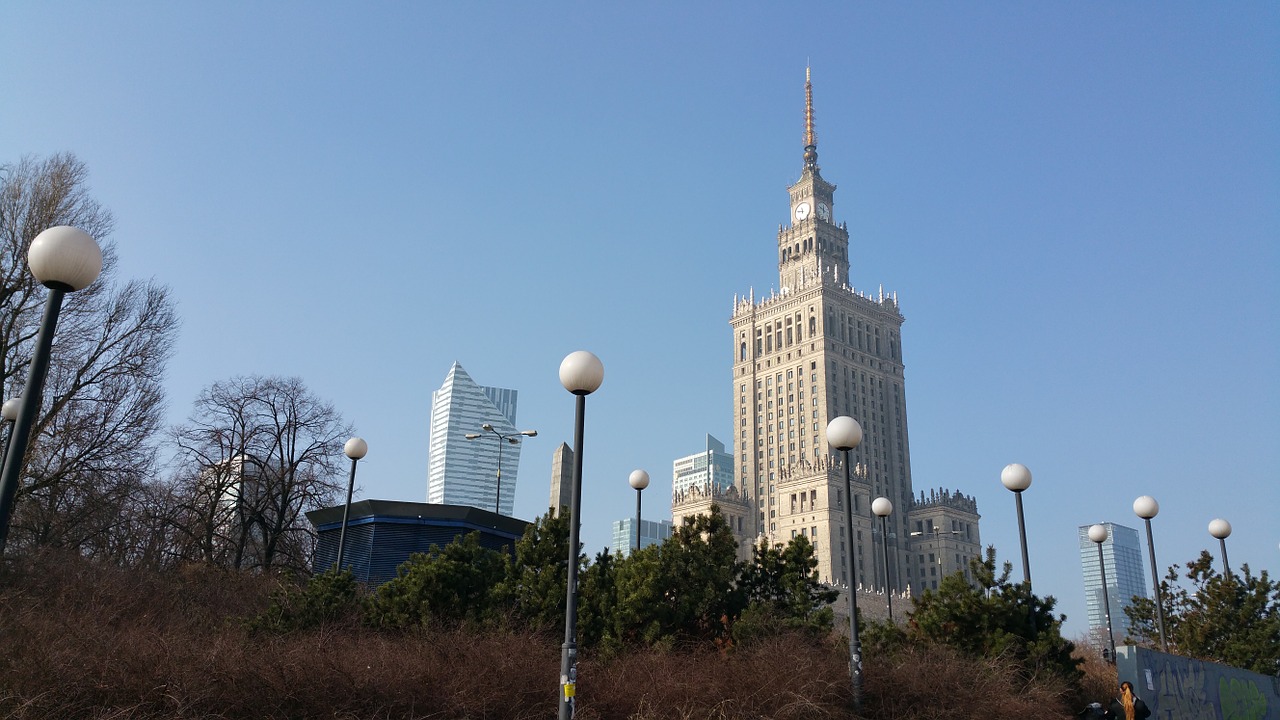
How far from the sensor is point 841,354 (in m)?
122

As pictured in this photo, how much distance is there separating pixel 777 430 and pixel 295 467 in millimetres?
93498

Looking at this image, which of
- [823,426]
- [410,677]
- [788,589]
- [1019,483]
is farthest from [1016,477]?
[823,426]

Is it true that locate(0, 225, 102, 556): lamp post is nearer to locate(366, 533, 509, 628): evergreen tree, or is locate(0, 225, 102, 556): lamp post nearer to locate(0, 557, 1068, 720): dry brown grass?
locate(0, 557, 1068, 720): dry brown grass

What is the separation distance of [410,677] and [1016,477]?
1302 cm

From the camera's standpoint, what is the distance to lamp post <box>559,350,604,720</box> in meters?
11.2

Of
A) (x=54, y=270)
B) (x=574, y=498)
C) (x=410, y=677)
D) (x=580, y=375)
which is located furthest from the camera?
(x=580, y=375)

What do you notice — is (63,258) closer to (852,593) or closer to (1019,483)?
(852,593)

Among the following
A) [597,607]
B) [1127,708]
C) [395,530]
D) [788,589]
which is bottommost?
[1127,708]

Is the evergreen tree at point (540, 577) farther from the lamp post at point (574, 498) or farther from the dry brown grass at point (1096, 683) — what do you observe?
the dry brown grass at point (1096, 683)

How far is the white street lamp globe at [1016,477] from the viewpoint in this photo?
18812 millimetres

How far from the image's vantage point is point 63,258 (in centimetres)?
994

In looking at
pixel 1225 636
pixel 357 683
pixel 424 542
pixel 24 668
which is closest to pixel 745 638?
pixel 357 683

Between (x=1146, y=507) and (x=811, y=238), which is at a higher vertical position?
(x=811, y=238)

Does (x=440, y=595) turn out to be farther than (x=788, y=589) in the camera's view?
No
